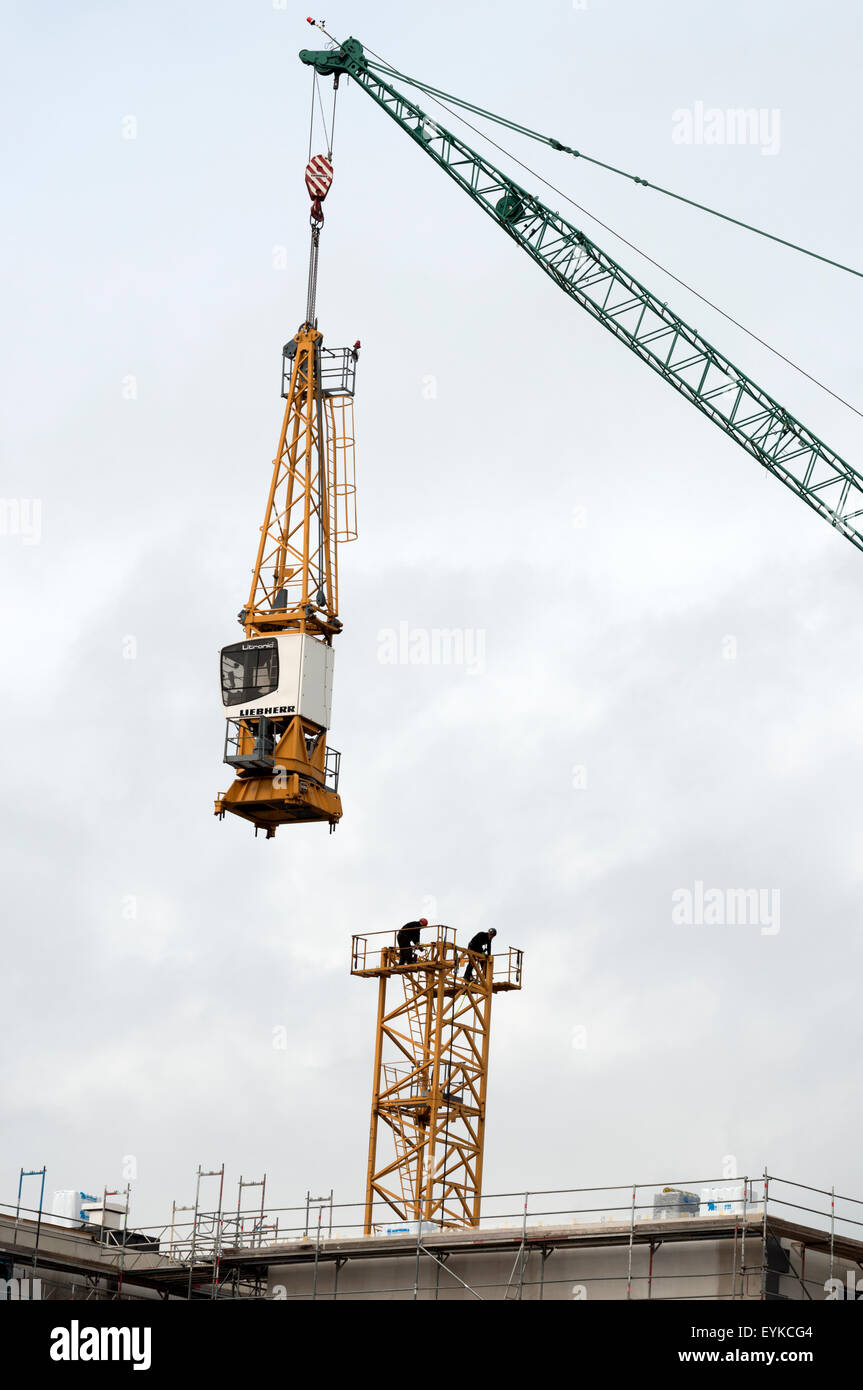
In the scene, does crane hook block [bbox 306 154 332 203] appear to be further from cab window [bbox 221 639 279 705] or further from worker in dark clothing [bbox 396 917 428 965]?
worker in dark clothing [bbox 396 917 428 965]

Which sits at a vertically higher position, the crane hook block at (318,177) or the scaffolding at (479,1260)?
the crane hook block at (318,177)

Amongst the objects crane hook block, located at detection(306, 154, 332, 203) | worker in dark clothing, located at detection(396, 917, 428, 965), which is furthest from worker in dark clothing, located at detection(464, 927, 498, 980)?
crane hook block, located at detection(306, 154, 332, 203)

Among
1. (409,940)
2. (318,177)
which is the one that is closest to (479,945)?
(409,940)

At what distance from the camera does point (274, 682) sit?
65688mm

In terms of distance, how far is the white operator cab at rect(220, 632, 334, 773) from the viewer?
65125mm

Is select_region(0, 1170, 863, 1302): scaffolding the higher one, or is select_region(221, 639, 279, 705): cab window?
select_region(221, 639, 279, 705): cab window

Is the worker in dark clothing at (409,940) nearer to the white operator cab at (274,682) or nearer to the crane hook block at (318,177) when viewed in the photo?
the white operator cab at (274,682)

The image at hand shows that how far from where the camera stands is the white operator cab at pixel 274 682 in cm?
6512

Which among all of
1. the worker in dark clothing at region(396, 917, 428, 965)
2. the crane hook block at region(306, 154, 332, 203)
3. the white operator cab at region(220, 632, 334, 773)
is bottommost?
the worker in dark clothing at region(396, 917, 428, 965)

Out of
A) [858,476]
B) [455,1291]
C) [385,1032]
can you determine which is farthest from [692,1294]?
[858,476]

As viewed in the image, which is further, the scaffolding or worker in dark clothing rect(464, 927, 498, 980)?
worker in dark clothing rect(464, 927, 498, 980)

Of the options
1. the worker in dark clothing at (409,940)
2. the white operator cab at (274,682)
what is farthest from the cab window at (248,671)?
the worker in dark clothing at (409,940)

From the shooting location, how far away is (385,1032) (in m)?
77.4
